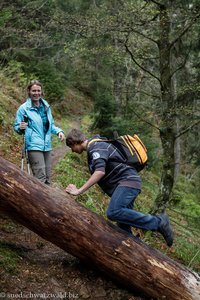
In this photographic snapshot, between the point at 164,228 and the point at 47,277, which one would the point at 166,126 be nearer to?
the point at 164,228

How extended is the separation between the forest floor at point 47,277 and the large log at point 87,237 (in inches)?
9.9

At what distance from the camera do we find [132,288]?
198 inches

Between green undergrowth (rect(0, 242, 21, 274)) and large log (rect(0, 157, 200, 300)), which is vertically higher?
large log (rect(0, 157, 200, 300))

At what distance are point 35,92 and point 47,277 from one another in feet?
9.66

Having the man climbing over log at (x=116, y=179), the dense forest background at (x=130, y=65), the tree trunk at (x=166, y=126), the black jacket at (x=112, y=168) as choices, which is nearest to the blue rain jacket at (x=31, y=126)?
the man climbing over log at (x=116, y=179)

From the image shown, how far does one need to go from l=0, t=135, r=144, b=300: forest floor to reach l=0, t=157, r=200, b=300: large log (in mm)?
250

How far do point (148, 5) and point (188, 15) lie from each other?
103 cm

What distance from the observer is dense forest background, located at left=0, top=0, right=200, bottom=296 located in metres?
8.64

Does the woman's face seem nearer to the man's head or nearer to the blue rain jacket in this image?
the blue rain jacket

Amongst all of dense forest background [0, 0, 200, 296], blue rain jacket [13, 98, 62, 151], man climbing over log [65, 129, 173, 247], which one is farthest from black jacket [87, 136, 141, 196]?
dense forest background [0, 0, 200, 296]

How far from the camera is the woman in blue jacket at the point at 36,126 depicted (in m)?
6.10

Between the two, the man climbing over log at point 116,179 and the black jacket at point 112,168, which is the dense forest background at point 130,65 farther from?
the black jacket at point 112,168

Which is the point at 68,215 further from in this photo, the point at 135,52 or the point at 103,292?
the point at 135,52

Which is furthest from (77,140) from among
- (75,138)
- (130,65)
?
(130,65)
